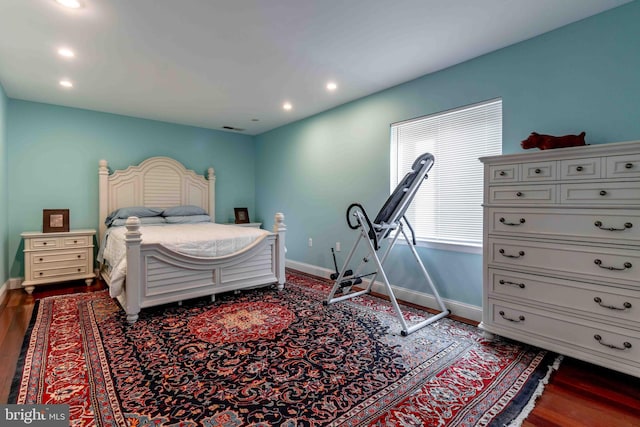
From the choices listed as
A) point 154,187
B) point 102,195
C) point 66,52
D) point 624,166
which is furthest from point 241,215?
point 624,166

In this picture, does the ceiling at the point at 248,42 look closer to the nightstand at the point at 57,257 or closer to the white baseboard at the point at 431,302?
the nightstand at the point at 57,257

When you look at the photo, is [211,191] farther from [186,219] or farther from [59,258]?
[59,258]

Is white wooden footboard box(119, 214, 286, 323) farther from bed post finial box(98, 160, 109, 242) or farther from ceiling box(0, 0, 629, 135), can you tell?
bed post finial box(98, 160, 109, 242)

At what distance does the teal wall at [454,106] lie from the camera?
210cm

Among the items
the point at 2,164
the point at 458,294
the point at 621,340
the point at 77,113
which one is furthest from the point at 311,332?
the point at 77,113

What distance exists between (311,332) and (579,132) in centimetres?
254

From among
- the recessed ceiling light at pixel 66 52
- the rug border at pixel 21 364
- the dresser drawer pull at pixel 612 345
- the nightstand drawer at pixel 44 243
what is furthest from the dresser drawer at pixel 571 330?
the nightstand drawer at pixel 44 243

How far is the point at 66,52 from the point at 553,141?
3972 millimetres

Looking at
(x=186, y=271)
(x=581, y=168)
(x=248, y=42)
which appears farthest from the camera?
(x=186, y=271)

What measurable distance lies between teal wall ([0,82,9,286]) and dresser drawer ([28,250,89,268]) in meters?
0.28

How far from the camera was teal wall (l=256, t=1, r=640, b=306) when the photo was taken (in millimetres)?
2104

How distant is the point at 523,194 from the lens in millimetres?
2168

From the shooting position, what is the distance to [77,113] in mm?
4234

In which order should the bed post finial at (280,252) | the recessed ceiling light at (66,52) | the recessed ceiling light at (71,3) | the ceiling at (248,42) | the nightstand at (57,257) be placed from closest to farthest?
the recessed ceiling light at (71,3) → the ceiling at (248,42) → the recessed ceiling light at (66,52) → the nightstand at (57,257) → the bed post finial at (280,252)
